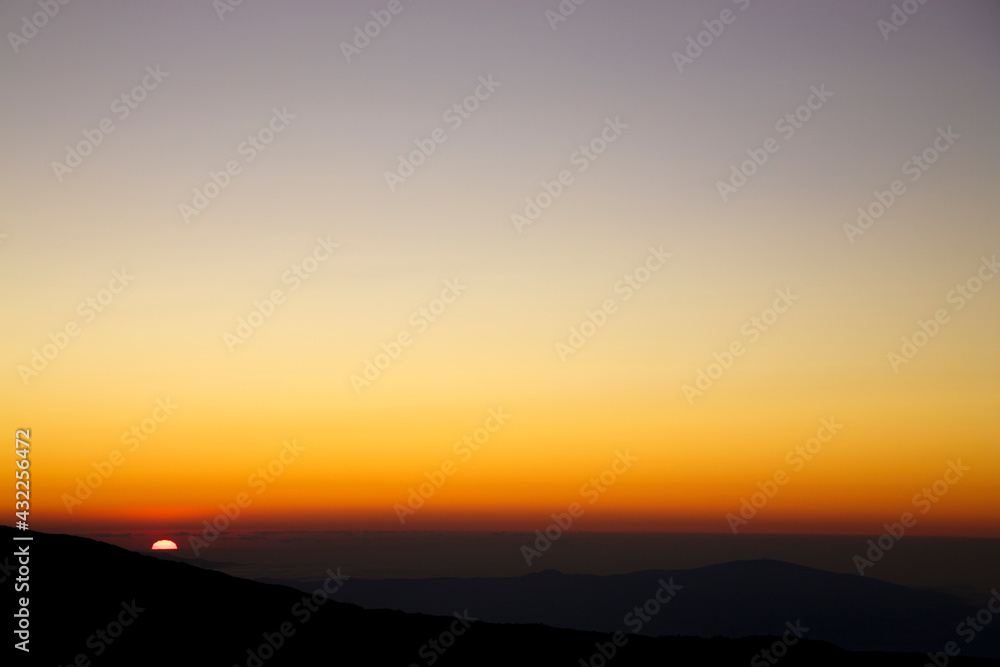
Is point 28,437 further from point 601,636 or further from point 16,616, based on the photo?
point 601,636

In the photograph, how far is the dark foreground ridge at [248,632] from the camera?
2200 centimetres

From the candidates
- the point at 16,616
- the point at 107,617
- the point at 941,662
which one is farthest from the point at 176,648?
the point at 941,662

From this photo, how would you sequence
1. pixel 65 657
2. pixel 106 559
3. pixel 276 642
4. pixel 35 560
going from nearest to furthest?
pixel 65 657, pixel 276 642, pixel 35 560, pixel 106 559

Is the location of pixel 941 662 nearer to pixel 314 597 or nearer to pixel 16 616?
pixel 314 597

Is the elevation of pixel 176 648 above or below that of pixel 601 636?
below

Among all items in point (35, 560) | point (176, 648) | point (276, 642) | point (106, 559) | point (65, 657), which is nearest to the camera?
point (65, 657)

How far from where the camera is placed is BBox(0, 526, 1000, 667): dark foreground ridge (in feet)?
72.2

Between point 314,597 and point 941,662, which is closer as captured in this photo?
point 941,662

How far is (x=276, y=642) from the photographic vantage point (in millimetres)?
23547

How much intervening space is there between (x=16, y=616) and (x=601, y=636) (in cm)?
1744

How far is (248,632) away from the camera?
23781mm

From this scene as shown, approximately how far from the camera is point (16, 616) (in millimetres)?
21719

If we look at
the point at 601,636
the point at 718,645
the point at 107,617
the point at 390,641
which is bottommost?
the point at 107,617

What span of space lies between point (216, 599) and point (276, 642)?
3.59m
